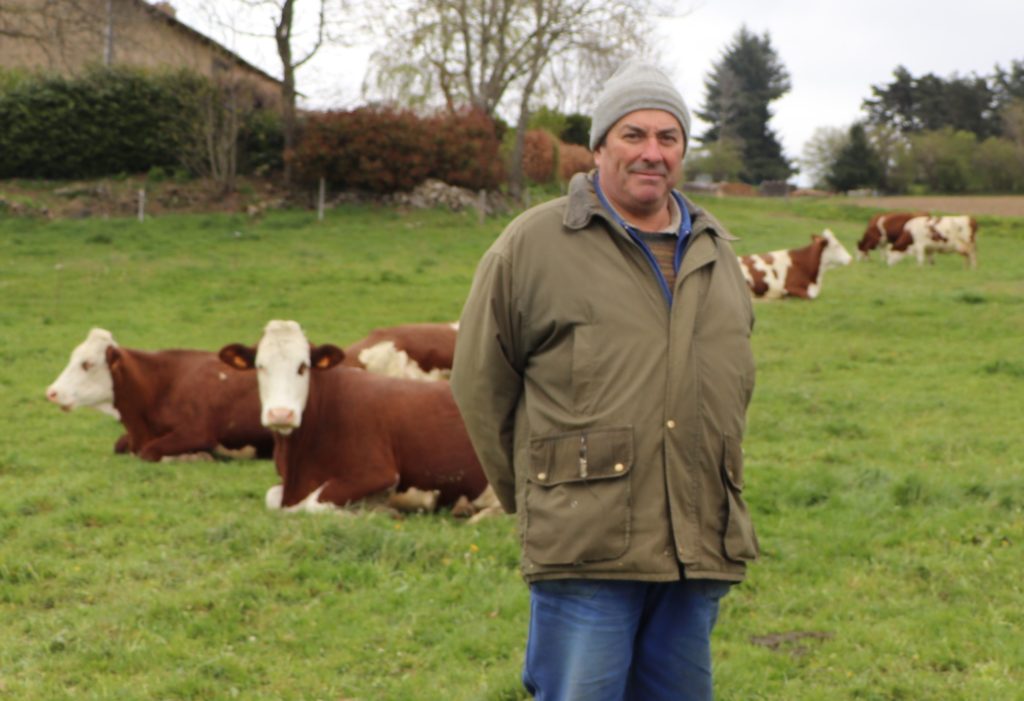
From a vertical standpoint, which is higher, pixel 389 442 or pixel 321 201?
pixel 321 201

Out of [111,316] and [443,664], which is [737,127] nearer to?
[111,316]

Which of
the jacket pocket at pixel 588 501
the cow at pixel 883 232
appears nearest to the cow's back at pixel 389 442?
the jacket pocket at pixel 588 501

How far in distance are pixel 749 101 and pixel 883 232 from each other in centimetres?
5661

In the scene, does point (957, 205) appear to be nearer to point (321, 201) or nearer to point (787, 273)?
point (321, 201)

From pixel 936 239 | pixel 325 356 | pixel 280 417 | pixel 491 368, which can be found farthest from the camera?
pixel 936 239

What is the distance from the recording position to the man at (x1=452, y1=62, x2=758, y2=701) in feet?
10.7

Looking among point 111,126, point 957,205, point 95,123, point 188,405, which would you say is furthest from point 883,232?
point 188,405

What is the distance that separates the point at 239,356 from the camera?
8.56 metres

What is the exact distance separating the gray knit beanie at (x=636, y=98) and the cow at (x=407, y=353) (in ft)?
25.4

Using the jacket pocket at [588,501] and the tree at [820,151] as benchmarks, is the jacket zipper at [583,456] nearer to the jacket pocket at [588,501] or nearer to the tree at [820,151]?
the jacket pocket at [588,501]

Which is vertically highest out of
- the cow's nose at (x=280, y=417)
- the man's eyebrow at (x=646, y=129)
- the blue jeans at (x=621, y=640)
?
the man's eyebrow at (x=646, y=129)

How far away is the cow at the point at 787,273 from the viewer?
69.2 ft

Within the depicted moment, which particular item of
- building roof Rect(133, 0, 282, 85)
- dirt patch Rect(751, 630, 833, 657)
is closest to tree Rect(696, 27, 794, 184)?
building roof Rect(133, 0, 282, 85)

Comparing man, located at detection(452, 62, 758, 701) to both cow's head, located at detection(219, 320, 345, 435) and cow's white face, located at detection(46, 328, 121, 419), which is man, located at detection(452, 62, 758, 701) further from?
cow's white face, located at detection(46, 328, 121, 419)
